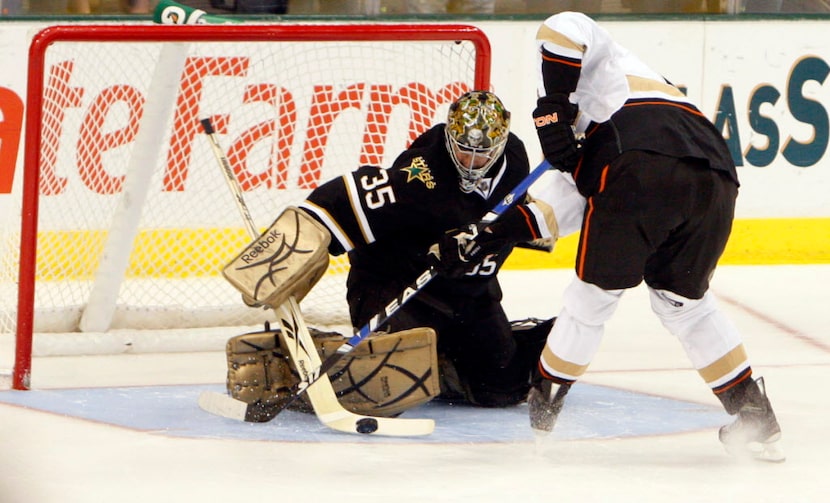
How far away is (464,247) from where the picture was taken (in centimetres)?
289

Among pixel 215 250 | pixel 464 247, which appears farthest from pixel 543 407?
pixel 215 250

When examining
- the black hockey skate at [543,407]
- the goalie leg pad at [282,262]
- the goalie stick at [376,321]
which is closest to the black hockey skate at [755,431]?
the black hockey skate at [543,407]

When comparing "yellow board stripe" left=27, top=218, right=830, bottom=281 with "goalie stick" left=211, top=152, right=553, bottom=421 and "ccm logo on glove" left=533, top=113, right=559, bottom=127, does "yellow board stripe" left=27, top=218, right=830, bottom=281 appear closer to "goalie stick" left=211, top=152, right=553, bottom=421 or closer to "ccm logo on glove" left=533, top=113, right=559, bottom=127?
"goalie stick" left=211, top=152, right=553, bottom=421

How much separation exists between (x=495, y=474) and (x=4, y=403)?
1.24 metres

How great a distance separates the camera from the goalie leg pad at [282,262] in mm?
2947

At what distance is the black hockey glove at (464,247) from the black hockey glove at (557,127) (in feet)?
0.91

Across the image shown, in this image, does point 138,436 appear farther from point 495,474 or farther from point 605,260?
point 605,260

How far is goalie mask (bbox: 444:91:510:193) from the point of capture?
114 inches

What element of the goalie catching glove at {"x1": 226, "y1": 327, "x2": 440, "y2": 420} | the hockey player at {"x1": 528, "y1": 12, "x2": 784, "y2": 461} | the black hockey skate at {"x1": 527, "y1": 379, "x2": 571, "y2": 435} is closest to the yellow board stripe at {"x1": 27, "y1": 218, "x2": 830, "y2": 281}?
the goalie catching glove at {"x1": 226, "y1": 327, "x2": 440, "y2": 420}

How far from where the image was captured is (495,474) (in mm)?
2674

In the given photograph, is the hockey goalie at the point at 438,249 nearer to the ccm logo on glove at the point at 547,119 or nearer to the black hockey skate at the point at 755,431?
the ccm logo on glove at the point at 547,119

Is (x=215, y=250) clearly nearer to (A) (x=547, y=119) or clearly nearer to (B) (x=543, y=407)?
(B) (x=543, y=407)

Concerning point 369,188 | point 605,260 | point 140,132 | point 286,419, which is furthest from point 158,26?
point 605,260

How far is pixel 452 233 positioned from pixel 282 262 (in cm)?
38
